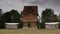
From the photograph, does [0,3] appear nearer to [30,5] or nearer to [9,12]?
[9,12]

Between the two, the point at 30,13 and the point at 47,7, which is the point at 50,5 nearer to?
the point at 47,7

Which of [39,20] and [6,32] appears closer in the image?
[6,32]

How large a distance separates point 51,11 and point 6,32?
0.69 meters

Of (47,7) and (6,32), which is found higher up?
(47,7)

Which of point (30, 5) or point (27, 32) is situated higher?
point (30, 5)

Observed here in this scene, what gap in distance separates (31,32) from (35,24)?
12 centimetres

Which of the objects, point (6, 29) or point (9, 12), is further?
point (9, 12)

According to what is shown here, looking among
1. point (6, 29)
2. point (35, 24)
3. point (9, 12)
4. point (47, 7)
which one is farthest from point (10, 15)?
point (47, 7)

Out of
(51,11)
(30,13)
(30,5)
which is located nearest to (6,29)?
(30,13)

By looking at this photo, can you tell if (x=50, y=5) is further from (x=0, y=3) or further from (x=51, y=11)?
(x=0, y=3)

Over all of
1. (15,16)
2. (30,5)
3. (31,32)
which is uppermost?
(30,5)

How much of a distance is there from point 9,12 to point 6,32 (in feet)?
1.08

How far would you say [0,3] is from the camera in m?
2.39

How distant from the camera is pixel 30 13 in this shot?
2182 millimetres
